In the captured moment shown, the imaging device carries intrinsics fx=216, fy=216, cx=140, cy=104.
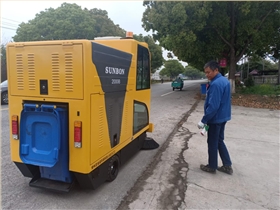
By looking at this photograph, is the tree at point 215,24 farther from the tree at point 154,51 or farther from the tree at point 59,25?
the tree at point 154,51

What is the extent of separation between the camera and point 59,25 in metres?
23.0

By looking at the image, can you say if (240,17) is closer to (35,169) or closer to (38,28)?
(35,169)

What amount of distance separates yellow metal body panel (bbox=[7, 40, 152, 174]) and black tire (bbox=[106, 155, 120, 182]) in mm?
390

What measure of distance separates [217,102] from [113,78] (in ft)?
5.82

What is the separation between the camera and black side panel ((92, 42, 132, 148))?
9.45 feet

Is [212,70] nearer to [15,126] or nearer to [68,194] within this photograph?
[68,194]

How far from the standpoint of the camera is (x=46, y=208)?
2.84 meters

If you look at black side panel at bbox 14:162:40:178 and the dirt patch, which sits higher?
the dirt patch

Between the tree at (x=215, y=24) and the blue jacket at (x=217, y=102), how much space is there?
10.4 meters

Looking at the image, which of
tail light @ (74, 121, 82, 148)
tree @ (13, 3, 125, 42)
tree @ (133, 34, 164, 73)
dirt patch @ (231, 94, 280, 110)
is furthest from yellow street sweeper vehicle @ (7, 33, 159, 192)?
tree @ (133, 34, 164, 73)

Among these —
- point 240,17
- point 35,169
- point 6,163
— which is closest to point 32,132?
point 35,169

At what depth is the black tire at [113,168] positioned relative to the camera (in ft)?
11.3

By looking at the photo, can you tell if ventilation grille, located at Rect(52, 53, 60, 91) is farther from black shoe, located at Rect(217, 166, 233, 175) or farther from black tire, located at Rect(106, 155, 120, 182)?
black shoe, located at Rect(217, 166, 233, 175)

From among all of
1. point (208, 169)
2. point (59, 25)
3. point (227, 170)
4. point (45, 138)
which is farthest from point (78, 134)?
point (59, 25)
